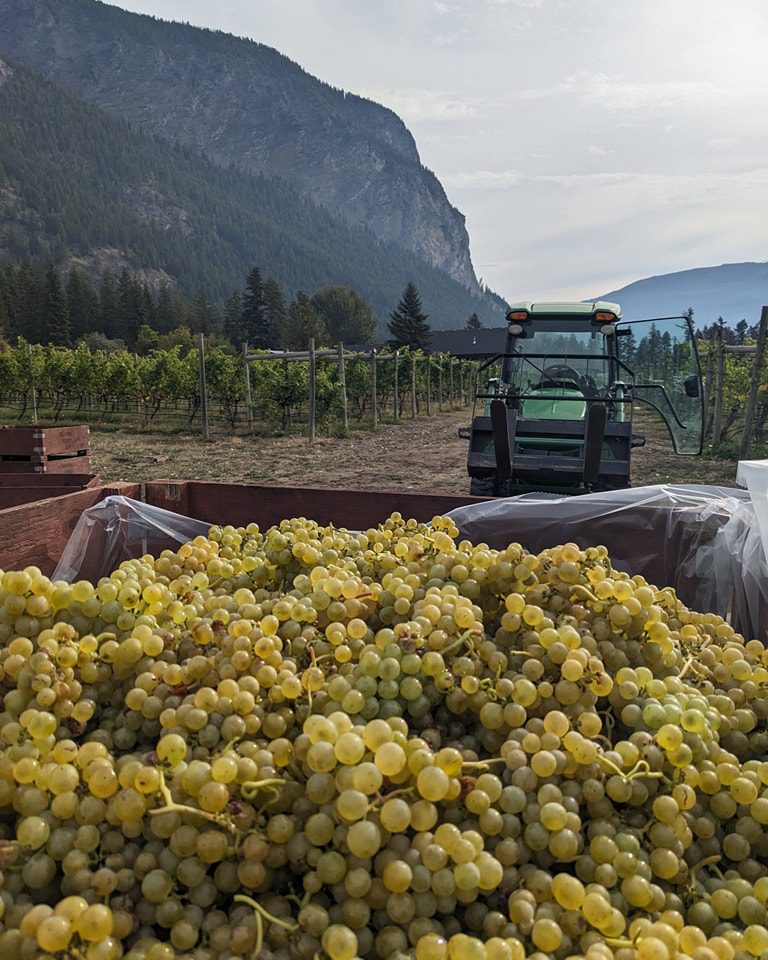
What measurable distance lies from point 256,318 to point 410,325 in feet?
54.5

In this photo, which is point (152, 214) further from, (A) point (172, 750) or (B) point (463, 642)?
(A) point (172, 750)

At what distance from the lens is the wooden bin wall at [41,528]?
7.20 ft

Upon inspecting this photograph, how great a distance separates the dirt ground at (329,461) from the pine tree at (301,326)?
170 ft

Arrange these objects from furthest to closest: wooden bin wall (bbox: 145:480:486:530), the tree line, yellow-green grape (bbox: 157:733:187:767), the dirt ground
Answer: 1. the tree line
2. the dirt ground
3. wooden bin wall (bbox: 145:480:486:530)
4. yellow-green grape (bbox: 157:733:187:767)

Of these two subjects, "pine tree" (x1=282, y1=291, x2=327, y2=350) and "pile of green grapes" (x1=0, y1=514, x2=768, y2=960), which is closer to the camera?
"pile of green grapes" (x1=0, y1=514, x2=768, y2=960)

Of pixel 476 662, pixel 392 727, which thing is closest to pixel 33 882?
pixel 392 727

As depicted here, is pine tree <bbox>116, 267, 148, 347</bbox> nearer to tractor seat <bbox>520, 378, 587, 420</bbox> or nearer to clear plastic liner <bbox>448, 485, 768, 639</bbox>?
tractor seat <bbox>520, 378, 587, 420</bbox>

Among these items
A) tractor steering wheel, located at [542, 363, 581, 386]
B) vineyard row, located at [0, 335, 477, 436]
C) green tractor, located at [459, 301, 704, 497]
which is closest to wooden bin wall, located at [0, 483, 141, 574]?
green tractor, located at [459, 301, 704, 497]

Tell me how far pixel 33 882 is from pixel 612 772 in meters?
0.89

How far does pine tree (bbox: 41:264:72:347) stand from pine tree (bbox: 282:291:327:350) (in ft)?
68.0

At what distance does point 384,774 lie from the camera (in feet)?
A: 3.22

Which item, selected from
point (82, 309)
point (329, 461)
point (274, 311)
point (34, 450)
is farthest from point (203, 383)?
point (274, 311)

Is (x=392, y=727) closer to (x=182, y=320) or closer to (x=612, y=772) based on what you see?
(x=612, y=772)

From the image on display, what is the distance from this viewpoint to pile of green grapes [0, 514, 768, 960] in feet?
2.95
